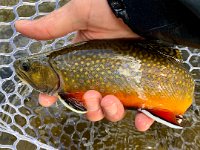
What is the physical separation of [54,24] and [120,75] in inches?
18.6

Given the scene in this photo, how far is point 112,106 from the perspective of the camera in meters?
1.94

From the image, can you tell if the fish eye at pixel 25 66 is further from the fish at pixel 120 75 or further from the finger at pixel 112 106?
the finger at pixel 112 106

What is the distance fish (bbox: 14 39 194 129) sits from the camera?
2004mm

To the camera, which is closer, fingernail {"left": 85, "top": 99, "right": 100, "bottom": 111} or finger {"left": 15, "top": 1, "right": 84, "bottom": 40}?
fingernail {"left": 85, "top": 99, "right": 100, "bottom": 111}

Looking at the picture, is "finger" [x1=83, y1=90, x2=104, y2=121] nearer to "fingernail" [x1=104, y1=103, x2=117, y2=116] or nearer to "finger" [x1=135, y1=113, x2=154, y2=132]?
"fingernail" [x1=104, y1=103, x2=117, y2=116]

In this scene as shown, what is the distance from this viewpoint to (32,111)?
281 centimetres

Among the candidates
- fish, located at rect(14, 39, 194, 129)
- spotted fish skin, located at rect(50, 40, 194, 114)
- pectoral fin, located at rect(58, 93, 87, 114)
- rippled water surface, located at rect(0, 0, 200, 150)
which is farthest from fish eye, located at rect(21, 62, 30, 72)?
rippled water surface, located at rect(0, 0, 200, 150)

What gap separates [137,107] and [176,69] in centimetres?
27

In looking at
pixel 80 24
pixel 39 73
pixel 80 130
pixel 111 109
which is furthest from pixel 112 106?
pixel 80 130

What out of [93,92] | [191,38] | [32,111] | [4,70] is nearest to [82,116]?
[32,111]

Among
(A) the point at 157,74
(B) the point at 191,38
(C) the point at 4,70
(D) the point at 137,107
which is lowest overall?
(C) the point at 4,70

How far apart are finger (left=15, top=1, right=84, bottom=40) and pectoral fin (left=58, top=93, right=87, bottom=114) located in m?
0.39

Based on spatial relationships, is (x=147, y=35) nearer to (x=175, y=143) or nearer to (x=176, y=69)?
(x=176, y=69)

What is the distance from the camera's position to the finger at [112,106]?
76.5 inches
